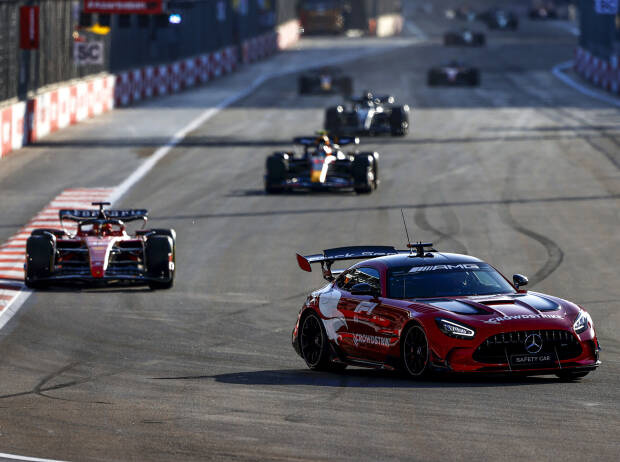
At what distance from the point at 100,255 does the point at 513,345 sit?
909 cm

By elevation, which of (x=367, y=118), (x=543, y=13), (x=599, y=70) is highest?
(x=543, y=13)

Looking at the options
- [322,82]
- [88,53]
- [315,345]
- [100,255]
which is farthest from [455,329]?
[322,82]

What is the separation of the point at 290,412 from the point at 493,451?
2.27 metres

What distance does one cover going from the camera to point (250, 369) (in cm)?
1488

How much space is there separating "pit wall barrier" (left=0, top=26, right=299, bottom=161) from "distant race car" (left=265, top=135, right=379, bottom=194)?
329 inches

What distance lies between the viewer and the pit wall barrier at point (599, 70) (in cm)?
5944

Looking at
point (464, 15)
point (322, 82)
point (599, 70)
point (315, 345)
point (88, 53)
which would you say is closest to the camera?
point (315, 345)

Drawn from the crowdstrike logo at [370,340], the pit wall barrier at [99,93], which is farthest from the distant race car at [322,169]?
the crowdstrike logo at [370,340]

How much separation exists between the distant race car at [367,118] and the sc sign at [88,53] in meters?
6.96

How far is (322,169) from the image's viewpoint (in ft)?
104

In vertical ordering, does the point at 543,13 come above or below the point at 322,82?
above

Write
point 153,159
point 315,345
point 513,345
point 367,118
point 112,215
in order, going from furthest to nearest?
1. point 367,118
2. point 153,159
3. point 112,215
4. point 315,345
5. point 513,345

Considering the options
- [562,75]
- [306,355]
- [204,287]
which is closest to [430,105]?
[562,75]

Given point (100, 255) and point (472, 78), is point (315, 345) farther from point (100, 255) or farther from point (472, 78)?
point (472, 78)
